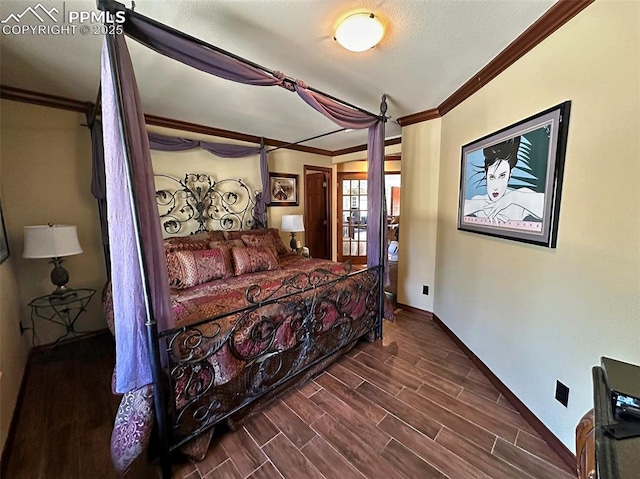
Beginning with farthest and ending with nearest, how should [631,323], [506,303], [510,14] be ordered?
[506,303]
[510,14]
[631,323]

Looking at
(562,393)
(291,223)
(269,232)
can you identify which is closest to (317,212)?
(291,223)

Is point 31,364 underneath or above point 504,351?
underneath

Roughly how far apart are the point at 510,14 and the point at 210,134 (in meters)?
3.35

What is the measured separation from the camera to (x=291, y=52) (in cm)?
189

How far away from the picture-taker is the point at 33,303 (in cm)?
241

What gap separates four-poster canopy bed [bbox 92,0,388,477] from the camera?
3.93 feet

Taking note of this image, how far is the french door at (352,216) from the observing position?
19.4 ft

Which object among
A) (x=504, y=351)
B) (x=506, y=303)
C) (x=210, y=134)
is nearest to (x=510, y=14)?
(x=506, y=303)

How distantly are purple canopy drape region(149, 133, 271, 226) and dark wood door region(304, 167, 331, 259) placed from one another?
1.17 m

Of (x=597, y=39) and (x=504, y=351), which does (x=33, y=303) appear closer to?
(x=504, y=351)

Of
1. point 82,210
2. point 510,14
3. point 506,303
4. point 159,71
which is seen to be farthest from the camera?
point 82,210

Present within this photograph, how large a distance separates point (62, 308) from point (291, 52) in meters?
3.25

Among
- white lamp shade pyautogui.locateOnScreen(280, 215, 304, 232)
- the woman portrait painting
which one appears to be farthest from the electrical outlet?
white lamp shade pyautogui.locateOnScreen(280, 215, 304, 232)

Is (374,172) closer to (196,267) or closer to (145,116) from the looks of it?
(196,267)
